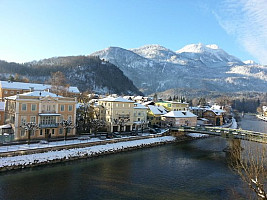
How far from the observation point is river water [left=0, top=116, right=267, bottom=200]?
1844 cm

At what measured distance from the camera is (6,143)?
1098 inches

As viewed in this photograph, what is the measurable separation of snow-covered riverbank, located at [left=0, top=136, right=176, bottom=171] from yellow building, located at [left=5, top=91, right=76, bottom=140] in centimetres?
616

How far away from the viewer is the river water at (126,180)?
1844 cm

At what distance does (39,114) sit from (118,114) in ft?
56.1

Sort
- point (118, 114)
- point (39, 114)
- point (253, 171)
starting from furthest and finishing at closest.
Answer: point (118, 114), point (39, 114), point (253, 171)

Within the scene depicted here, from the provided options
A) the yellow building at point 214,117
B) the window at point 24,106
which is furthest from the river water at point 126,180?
the yellow building at point 214,117

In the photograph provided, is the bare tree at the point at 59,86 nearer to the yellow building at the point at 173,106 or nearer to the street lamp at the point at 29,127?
the street lamp at the point at 29,127

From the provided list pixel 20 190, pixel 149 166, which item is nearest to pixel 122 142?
pixel 149 166

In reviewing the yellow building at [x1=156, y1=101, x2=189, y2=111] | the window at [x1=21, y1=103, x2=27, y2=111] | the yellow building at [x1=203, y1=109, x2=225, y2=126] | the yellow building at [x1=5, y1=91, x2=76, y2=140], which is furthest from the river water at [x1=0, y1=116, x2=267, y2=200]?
the yellow building at [x1=203, y1=109, x2=225, y2=126]

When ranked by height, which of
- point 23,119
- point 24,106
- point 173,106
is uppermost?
point 173,106

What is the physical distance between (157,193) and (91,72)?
158 m

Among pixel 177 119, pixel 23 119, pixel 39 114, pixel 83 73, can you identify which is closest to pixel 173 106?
pixel 177 119

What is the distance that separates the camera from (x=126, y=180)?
22109 mm

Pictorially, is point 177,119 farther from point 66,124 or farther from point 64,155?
point 64,155
